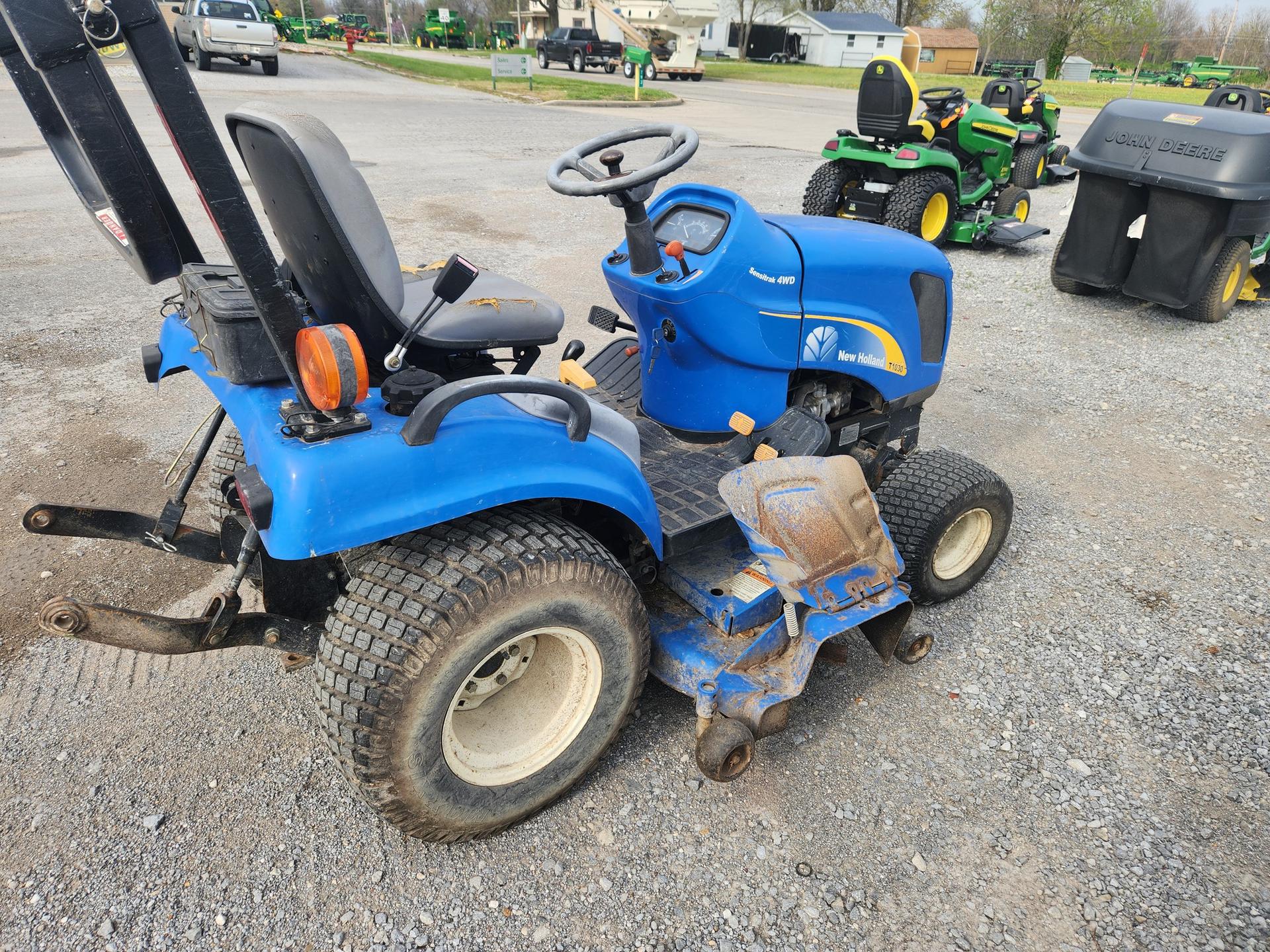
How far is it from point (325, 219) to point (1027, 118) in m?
10.4

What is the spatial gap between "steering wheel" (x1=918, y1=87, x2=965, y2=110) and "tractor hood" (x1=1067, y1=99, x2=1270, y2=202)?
2386mm

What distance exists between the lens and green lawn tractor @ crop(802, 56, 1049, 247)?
736 cm

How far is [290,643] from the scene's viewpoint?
1.99 meters

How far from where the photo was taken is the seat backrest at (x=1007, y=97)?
9.53m

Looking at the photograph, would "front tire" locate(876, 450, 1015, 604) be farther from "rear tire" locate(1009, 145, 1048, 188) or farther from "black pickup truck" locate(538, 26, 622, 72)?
"black pickup truck" locate(538, 26, 622, 72)

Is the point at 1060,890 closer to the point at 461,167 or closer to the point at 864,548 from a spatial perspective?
the point at 864,548

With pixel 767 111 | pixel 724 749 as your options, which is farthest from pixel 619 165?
pixel 767 111

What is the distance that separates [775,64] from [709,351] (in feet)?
174

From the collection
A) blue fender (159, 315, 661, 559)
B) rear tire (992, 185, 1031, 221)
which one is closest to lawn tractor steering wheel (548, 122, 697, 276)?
blue fender (159, 315, 661, 559)

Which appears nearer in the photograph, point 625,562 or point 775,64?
point 625,562

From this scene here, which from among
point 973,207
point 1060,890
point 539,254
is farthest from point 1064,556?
point 973,207

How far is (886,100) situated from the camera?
7.36 m

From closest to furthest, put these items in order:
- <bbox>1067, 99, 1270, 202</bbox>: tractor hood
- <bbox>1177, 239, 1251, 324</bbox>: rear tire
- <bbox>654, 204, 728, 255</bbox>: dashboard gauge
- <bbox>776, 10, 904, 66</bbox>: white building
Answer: <bbox>654, 204, 728, 255</bbox>: dashboard gauge
<bbox>1067, 99, 1270, 202</bbox>: tractor hood
<bbox>1177, 239, 1251, 324</bbox>: rear tire
<bbox>776, 10, 904, 66</bbox>: white building

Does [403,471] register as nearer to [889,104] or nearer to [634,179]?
[634,179]
